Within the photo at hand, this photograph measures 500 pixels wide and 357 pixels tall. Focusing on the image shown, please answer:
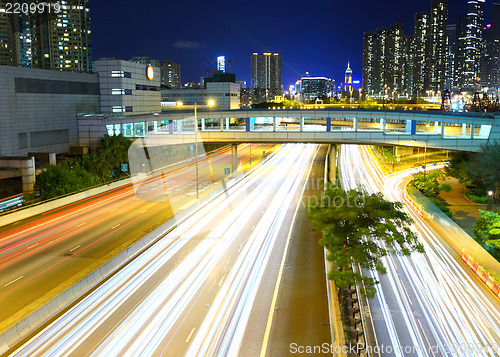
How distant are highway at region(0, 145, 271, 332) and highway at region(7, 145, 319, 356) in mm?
2201

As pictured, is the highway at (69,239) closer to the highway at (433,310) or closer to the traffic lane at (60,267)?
the traffic lane at (60,267)

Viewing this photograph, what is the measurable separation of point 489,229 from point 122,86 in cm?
5496

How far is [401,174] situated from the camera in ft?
186

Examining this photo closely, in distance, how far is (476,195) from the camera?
43625 mm

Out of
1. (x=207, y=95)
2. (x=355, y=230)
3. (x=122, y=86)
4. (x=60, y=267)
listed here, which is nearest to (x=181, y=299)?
(x=60, y=267)

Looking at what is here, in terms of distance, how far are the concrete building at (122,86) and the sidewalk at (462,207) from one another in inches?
1831

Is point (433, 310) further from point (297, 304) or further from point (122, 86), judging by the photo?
point (122, 86)

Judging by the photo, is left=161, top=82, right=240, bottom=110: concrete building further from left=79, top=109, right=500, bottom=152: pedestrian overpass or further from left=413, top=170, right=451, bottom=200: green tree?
left=413, top=170, right=451, bottom=200: green tree

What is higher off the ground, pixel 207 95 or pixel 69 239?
pixel 207 95

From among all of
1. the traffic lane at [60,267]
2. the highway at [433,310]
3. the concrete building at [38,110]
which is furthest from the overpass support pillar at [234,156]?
the highway at [433,310]

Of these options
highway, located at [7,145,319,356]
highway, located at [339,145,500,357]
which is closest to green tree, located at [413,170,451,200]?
highway, located at [339,145,500,357]

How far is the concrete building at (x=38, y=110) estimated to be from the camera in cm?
4516

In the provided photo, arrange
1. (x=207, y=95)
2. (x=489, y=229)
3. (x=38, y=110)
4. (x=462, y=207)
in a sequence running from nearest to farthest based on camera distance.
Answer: (x=489, y=229)
(x=462, y=207)
(x=38, y=110)
(x=207, y=95)

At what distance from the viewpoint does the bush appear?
41750mm
